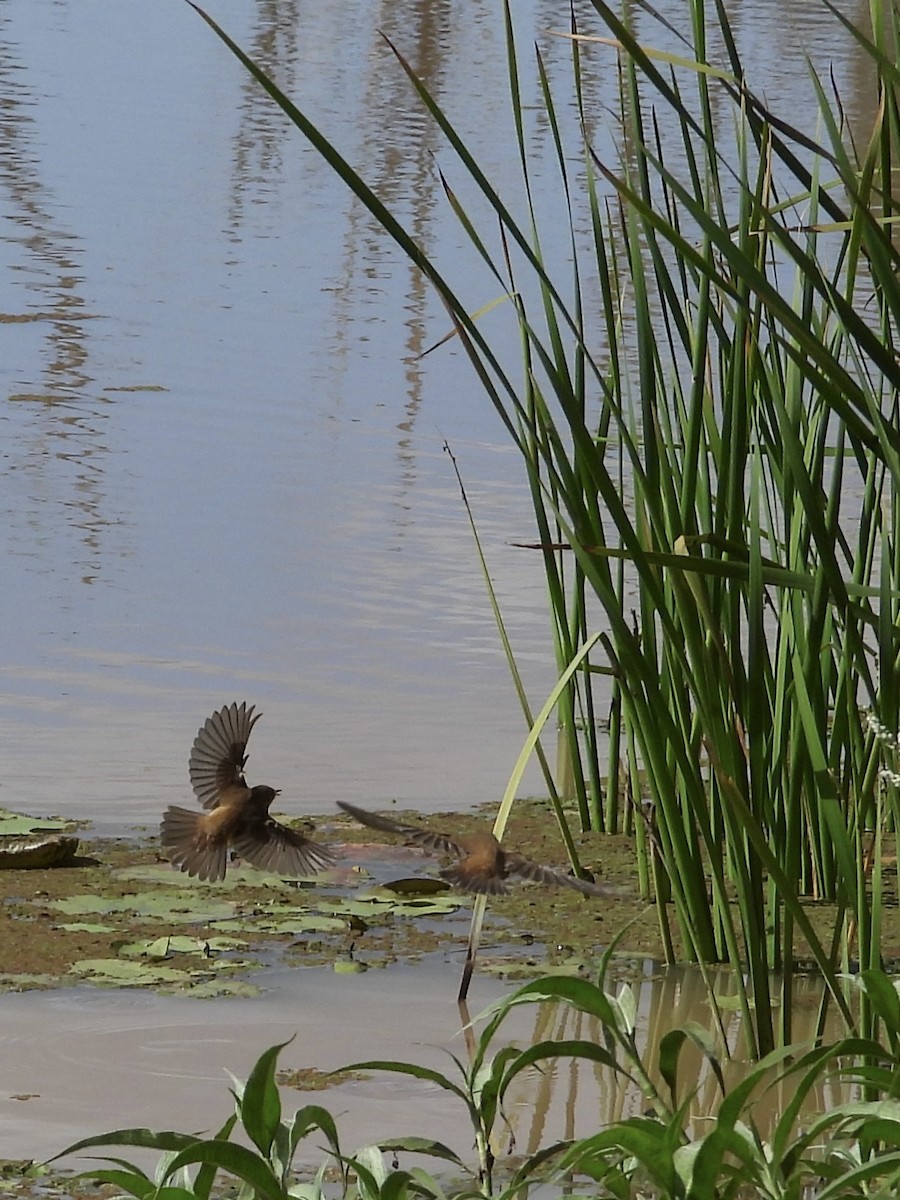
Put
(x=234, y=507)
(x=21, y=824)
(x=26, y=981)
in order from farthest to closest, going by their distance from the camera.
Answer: (x=234, y=507)
(x=21, y=824)
(x=26, y=981)

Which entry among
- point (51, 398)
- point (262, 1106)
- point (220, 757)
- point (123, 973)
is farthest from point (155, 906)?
point (51, 398)

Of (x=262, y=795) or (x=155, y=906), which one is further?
(x=155, y=906)

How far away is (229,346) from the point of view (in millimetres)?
6902

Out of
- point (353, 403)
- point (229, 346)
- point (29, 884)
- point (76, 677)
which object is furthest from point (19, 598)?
point (229, 346)

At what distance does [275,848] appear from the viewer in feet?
6.72

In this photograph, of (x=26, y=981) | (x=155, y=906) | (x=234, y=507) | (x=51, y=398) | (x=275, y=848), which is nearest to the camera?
(x=275, y=848)

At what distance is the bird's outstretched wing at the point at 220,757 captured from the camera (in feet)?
6.72

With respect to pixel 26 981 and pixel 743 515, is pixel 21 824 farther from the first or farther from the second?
pixel 743 515

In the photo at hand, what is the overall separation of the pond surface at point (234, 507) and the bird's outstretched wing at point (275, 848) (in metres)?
0.44

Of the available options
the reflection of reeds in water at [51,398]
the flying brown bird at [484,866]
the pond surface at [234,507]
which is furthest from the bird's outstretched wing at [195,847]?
the reflection of reeds in water at [51,398]

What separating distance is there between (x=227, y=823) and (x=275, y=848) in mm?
53

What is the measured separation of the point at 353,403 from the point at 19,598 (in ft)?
6.54

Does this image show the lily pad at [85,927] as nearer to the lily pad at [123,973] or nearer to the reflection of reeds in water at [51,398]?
the lily pad at [123,973]

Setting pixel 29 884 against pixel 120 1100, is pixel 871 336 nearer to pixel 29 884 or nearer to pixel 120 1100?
pixel 120 1100
